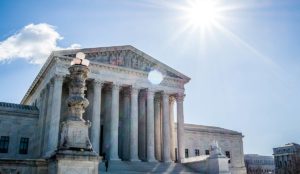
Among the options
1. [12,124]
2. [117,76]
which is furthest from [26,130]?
[117,76]

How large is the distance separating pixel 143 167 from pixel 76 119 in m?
25.6

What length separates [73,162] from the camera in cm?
1034

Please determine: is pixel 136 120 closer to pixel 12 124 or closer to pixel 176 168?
pixel 176 168

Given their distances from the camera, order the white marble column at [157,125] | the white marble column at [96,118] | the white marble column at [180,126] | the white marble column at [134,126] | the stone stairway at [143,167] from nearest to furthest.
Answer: the stone stairway at [143,167]
the white marble column at [96,118]
the white marble column at [134,126]
the white marble column at [180,126]
the white marble column at [157,125]

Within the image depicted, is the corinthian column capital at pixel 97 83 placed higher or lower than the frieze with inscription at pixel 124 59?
lower

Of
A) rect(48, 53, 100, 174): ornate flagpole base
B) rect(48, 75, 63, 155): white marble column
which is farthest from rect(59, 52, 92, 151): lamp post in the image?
rect(48, 75, 63, 155): white marble column

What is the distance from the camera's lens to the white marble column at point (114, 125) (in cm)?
3675

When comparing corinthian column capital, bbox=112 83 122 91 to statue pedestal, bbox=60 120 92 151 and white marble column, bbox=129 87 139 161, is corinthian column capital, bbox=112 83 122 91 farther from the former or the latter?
statue pedestal, bbox=60 120 92 151

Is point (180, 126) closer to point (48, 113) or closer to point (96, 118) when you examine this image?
point (96, 118)

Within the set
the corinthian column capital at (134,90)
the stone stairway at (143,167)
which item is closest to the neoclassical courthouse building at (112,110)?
the corinthian column capital at (134,90)

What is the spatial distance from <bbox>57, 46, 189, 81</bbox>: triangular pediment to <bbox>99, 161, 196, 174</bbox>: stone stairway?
11583 millimetres

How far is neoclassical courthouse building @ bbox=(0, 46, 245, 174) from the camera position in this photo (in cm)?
3662

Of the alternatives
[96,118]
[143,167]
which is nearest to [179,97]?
[143,167]

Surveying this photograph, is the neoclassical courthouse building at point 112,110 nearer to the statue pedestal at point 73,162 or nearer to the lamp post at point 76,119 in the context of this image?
the lamp post at point 76,119
